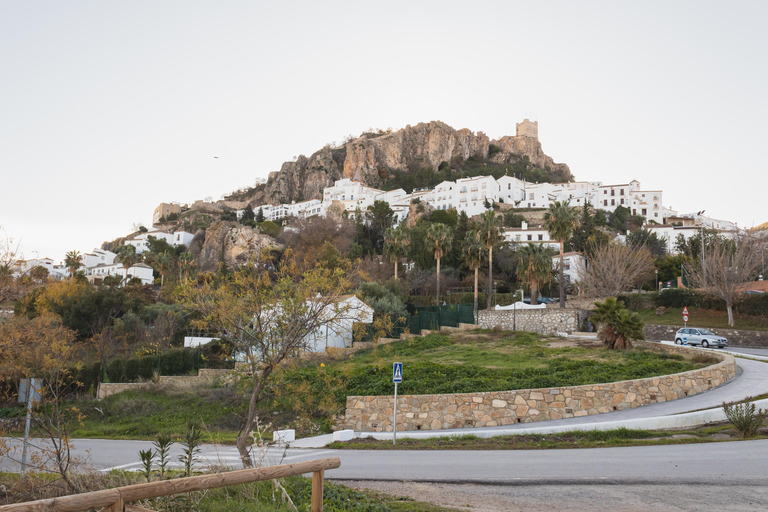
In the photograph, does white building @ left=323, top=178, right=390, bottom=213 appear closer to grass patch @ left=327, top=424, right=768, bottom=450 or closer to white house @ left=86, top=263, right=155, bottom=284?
white house @ left=86, top=263, right=155, bottom=284

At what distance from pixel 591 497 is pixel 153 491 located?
289 inches

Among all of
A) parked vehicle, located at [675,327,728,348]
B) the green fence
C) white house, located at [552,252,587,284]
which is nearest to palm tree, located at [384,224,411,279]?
the green fence

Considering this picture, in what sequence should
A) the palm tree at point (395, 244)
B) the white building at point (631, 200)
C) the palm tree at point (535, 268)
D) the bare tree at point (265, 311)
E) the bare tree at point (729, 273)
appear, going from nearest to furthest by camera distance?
the bare tree at point (265, 311) → the bare tree at point (729, 273) → the palm tree at point (535, 268) → the palm tree at point (395, 244) → the white building at point (631, 200)

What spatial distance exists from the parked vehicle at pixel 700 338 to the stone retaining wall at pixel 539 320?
9450 millimetres

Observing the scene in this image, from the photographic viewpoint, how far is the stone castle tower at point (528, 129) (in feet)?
633

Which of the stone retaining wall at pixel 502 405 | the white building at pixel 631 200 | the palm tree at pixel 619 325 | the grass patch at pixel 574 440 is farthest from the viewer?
the white building at pixel 631 200

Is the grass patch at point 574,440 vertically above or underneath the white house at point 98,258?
underneath

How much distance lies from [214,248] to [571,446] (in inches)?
3889

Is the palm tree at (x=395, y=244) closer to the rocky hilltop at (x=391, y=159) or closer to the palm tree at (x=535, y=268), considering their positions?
the palm tree at (x=535, y=268)

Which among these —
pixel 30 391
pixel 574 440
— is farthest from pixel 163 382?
pixel 574 440

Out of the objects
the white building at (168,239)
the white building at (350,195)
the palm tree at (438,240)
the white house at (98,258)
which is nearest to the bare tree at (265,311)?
the palm tree at (438,240)

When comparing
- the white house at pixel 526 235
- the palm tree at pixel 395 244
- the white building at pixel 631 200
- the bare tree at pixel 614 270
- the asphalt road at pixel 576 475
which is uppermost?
the white building at pixel 631 200

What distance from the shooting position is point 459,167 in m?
165

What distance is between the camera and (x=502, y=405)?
18391 millimetres
